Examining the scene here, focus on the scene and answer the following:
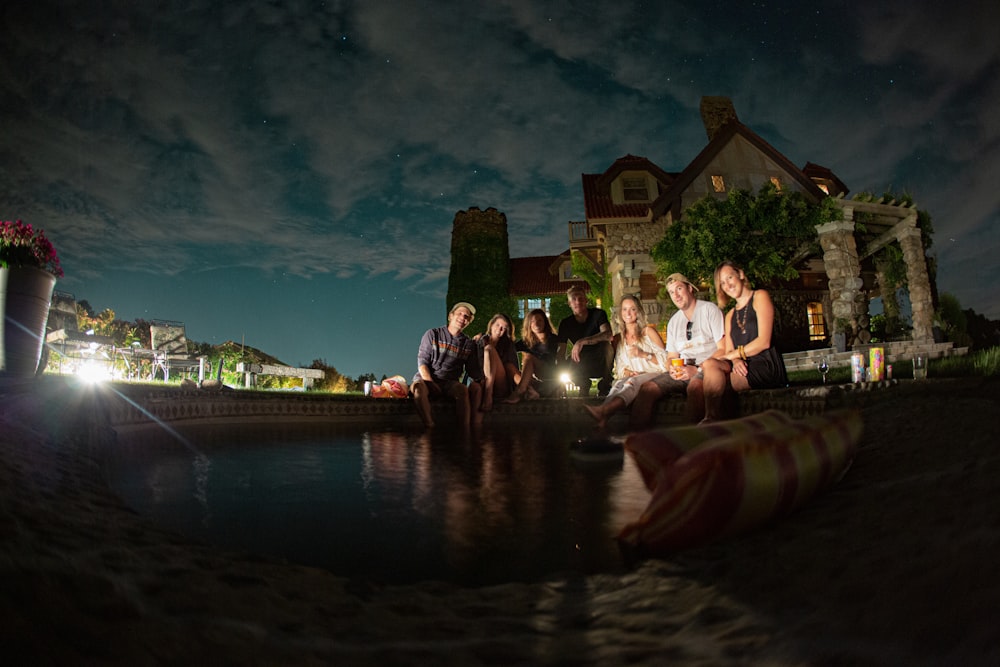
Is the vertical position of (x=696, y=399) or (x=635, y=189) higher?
(x=635, y=189)

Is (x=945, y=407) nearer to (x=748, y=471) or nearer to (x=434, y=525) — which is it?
(x=748, y=471)

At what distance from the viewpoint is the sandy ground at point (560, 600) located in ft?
1.81

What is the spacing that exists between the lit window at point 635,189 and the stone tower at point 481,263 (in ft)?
39.0

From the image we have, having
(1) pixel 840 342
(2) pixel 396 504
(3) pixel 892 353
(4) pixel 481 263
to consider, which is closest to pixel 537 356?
(2) pixel 396 504

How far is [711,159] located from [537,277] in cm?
1481

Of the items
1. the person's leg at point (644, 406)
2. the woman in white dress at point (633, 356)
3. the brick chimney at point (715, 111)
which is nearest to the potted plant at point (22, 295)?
the woman in white dress at point (633, 356)

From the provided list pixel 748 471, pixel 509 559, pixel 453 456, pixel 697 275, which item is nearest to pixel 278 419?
pixel 453 456

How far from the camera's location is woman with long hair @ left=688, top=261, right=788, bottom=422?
397 cm

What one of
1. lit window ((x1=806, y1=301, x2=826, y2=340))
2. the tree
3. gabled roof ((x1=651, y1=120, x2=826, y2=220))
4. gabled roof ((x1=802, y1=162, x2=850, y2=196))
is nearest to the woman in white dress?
the tree

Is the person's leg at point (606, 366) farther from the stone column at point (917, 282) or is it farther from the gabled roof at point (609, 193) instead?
the gabled roof at point (609, 193)

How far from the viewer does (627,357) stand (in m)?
5.49

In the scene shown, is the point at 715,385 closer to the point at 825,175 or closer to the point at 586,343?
the point at 586,343

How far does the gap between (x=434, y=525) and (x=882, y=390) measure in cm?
311

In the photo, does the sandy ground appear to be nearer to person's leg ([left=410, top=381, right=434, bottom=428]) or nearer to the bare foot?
the bare foot
